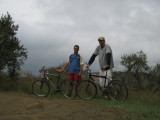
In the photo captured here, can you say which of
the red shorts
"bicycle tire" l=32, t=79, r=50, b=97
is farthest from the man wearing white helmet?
"bicycle tire" l=32, t=79, r=50, b=97

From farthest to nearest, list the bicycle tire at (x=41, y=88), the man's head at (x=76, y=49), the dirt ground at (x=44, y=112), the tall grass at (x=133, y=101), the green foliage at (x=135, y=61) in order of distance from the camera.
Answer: the green foliage at (x=135, y=61)
the bicycle tire at (x=41, y=88)
the man's head at (x=76, y=49)
the tall grass at (x=133, y=101)
the dirt ground at (x=44, y=112)

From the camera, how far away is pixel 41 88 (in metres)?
8.70

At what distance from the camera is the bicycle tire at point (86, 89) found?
803 centimetres

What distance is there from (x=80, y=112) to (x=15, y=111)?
4.31ft

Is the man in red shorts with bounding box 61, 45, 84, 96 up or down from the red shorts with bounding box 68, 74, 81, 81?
up

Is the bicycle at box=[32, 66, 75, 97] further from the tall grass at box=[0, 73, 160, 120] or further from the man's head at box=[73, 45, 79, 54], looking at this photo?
the man's head at box=[73, 45, 79, 54]

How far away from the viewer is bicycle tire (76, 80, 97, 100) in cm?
803

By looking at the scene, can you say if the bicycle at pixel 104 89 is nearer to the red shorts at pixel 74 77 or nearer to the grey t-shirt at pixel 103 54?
the red shorts at pixel 74 77

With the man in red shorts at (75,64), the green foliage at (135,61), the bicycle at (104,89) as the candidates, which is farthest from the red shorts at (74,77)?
the green foliage at (135,61)

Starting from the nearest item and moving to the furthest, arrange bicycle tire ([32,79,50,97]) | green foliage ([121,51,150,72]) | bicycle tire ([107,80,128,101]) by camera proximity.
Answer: bicycle tire ([107,80,128,101]), bicycle tire ([32,79,50,97]), green foliage ([121,51,150,72])

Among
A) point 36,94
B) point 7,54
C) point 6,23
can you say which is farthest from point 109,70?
point 6,23

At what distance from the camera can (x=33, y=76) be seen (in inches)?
459

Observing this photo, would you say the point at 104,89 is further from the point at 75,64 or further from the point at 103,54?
the point at 75,64

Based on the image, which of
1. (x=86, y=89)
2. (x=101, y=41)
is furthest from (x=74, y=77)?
(x=101, y=41)
